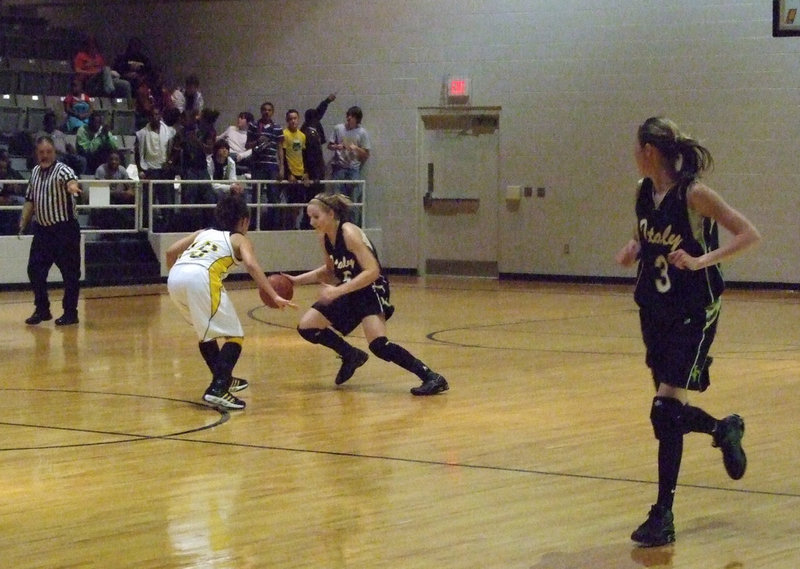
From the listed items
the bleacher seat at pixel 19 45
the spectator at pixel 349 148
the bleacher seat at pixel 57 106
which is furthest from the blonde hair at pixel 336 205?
the bleacher seat at pixel 19 45

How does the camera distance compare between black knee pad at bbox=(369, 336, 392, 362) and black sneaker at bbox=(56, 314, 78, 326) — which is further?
black sneaker at bbox=(56, 314, 78, 326)

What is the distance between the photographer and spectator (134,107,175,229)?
701 inches

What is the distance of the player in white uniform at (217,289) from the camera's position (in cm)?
779

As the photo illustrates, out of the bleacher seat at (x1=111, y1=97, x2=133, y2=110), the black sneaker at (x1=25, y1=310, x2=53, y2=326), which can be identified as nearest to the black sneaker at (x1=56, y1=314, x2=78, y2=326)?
the black sneaker at (x1=25, y1=310, x2=53, y2=326)

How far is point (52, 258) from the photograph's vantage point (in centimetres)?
1269

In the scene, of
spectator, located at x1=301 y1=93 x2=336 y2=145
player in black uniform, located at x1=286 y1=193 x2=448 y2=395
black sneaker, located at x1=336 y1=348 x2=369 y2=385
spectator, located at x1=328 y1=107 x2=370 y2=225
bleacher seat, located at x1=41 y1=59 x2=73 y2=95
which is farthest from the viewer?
bleacher seat, located at x1=41 y1=59 x2=73 y2=95

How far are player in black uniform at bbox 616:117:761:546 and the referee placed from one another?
8411 millimetres

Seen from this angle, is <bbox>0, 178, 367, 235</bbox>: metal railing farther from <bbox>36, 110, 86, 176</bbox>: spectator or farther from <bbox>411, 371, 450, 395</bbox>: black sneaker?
<bbox>411, 371, 450, 395</bbox>: black sneaker

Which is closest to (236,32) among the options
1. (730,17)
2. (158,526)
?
(730,17)

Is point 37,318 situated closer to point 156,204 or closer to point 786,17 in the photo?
point 156,204

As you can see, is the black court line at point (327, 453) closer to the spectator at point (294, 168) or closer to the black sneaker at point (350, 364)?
the black sneaker at point (350, 364)

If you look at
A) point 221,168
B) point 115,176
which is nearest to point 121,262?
point 115,176

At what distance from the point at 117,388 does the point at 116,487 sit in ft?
9.69

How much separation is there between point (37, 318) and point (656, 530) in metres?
8.94
